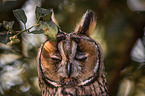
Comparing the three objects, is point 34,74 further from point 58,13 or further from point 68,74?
point 68,74

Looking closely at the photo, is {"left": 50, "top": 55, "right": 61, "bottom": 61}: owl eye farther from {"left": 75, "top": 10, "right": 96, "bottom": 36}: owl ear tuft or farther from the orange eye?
{"left": 75, "top": 10, "right": 96, "bottom": 36}: owl ear tuft

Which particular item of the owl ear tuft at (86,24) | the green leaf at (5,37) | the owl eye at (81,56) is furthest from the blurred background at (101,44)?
the green leaf at (5,37)

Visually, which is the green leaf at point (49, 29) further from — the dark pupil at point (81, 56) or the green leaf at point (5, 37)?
the dark pupil at point (81, 56)

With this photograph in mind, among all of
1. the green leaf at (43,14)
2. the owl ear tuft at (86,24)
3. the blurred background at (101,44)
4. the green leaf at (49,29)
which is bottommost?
the blurred background at (101,44)

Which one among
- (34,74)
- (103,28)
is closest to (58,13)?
(103,28)

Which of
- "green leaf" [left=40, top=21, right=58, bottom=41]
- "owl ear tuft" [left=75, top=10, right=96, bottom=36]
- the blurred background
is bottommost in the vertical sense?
A: the blurred background

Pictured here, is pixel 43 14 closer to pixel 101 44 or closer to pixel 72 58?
pixel 72 58

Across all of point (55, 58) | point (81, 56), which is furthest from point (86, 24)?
point (55, 58)

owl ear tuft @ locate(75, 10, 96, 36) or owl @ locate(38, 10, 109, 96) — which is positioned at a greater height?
owl ear tuft @ locate(75, 10, 96, 36)

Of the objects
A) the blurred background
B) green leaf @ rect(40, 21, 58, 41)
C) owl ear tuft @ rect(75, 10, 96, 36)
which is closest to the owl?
owl ear tuft @ rect(75, 10, 96, 36)
